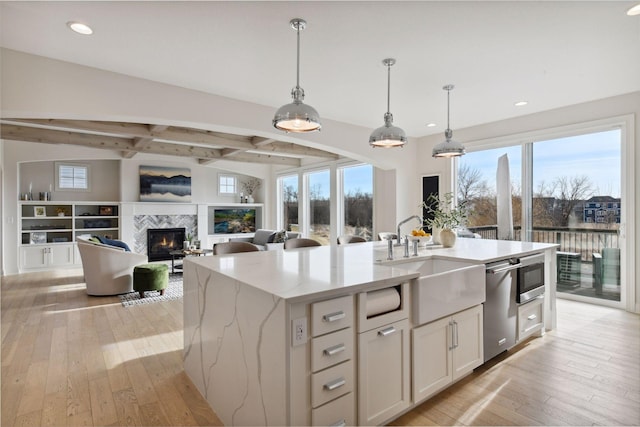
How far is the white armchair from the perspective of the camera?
4762 mm

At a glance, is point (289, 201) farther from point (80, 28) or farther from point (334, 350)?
point (334, 350)

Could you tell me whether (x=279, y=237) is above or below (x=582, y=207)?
below

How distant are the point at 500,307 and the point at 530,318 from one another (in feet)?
2.26

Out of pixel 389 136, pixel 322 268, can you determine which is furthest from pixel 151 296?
pixel 389 136

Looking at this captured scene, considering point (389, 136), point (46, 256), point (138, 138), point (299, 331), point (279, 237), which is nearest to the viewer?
point (299, 331)

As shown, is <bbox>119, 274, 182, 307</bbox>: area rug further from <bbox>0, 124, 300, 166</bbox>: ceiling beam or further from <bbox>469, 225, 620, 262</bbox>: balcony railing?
<bbox>469, 225, 620, 262</bbox>: balcony railing

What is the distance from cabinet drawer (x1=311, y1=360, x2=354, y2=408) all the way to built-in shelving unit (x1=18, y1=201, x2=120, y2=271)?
7.80 metres

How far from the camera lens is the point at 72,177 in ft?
24.7

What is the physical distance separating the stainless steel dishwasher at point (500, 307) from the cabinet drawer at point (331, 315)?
144cm

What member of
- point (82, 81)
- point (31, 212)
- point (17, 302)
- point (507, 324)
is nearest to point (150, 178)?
point (31, 212)

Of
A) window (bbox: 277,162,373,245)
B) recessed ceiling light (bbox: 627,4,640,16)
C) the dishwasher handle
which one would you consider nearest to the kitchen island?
the dishwasher handle

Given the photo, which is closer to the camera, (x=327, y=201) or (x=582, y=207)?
(x=582, y=207)

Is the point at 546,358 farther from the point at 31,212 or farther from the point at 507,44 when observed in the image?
the point at 31,212

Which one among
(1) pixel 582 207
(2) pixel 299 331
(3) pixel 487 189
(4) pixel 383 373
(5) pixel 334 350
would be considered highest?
(3) pixel 487 189
